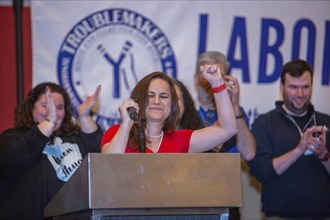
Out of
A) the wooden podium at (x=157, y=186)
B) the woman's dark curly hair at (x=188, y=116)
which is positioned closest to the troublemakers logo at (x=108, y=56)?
the woman's dark curly hair at (x=188, y=116)

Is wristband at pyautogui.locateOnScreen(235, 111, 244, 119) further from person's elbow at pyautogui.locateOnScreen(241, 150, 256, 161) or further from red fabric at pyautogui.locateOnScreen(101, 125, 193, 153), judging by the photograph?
red fabric at pyautogui.locateOnScreen(101, 125, 193, 153)

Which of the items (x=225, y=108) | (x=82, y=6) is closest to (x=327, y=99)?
(x=82, y=6)

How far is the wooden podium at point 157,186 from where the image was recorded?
2.41 m

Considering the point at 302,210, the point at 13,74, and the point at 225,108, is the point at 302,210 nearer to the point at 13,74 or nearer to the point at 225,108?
the point at 225,108

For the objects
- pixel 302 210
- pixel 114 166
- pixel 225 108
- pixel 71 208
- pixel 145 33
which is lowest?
pixel 302 210

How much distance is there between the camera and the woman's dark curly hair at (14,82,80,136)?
168 inches

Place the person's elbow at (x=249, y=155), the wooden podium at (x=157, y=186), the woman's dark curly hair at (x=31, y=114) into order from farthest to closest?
the person's elbow at (x=249, y=155)
the woman's dark curly hair at (x=31, y=114)
the wooden podium at (x=157, y=186)

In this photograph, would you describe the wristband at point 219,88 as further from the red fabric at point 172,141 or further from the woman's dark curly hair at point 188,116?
the woman's dark curly hair at point 188,116

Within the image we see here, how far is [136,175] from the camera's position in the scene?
2447 mm

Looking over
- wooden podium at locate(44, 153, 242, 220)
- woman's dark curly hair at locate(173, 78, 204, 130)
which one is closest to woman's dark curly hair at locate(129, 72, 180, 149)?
wooden podium at locate(44, 153, 242, 220)

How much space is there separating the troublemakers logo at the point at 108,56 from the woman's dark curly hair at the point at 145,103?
1737 millimetres

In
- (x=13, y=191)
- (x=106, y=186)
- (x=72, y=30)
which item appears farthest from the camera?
(x=72, y=30)

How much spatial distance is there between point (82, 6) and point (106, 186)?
279 centimetres

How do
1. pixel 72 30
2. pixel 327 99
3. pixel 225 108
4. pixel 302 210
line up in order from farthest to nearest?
pixel 327 99 → pixel 72 30 → pixel 302 210 → pixel 225 108
